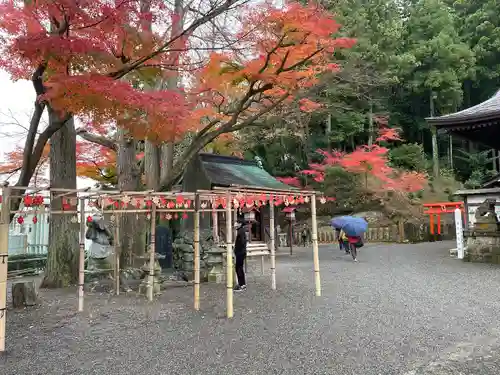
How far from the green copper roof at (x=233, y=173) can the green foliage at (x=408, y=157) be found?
1334cm

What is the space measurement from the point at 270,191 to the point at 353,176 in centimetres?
1827

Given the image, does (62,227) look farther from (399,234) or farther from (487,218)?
(399,234)

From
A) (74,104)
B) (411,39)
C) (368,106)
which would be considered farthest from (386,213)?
(74,104)

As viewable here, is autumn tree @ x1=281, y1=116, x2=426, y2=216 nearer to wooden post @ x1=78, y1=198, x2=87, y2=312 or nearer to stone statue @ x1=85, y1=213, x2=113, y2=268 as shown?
stone statue @ x1=85, y1=213, x2=113, y2=268

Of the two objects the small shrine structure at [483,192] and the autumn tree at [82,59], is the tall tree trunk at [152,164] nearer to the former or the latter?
the autumn tree at [82,59]

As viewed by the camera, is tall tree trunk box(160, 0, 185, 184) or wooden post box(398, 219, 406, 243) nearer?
tall tree trunk box(160, 0, 185, 184)

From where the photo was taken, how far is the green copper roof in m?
14.9

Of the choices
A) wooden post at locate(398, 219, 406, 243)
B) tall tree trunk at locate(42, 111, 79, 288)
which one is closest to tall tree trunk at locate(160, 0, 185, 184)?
tall tree trunk at locate(42, 111, 79, 288)

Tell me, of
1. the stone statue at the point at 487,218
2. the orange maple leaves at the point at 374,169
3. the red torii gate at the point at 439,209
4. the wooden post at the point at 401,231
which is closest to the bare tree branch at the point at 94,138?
the stone statue at the point at 487,218

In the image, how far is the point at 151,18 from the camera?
8172 millimetres

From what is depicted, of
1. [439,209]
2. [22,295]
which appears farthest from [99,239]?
[439,209]

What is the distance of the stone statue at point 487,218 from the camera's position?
463 inches

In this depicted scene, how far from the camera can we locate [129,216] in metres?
12.2

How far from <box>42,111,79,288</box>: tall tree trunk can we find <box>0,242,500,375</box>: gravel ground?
3.36 feet
